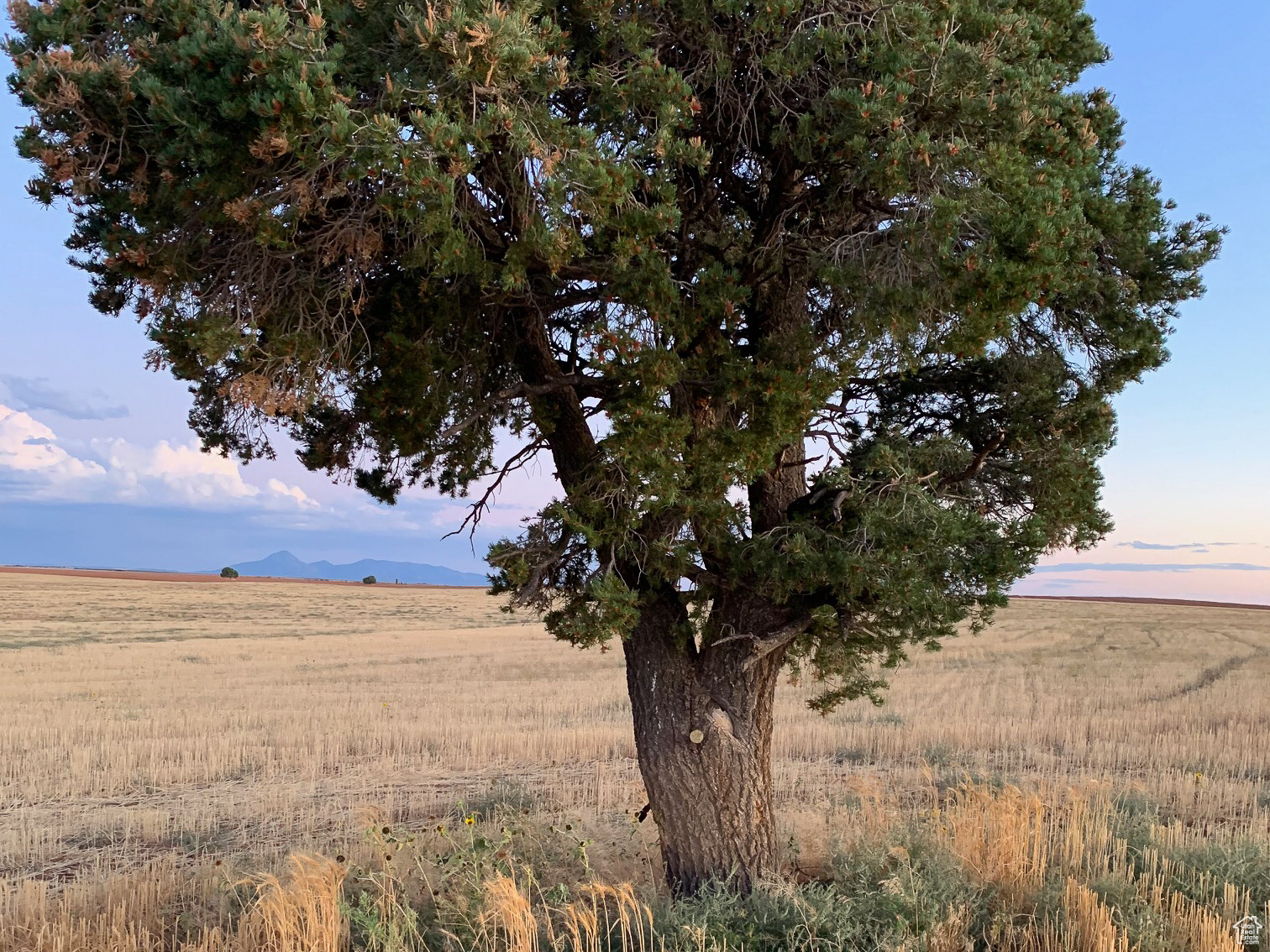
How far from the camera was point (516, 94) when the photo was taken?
482cm

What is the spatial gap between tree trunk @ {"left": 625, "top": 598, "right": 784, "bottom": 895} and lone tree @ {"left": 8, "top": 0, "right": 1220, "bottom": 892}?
0.03 m

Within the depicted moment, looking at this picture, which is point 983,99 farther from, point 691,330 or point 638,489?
point 638,489

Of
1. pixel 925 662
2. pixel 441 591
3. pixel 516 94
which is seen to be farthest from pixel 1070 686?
pixel 441 591

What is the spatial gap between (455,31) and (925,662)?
2441 cm

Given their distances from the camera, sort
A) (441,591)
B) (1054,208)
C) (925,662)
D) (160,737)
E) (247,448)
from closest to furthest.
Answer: (1054,208) < (247,448) < (160,737) < (925,662) < (441,591)

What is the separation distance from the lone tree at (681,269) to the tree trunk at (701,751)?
0.03 metres

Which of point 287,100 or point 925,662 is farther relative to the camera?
point 925,662

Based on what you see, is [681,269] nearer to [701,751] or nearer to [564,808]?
[701,751]

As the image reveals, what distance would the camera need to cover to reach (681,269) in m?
6.45

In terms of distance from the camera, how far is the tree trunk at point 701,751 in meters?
6.74

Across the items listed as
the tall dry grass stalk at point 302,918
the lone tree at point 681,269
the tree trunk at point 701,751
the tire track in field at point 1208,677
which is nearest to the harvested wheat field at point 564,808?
the tall dry grass stalk at point 302,918

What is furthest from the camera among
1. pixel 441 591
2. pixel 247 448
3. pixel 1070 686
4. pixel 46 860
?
pixel 441 591

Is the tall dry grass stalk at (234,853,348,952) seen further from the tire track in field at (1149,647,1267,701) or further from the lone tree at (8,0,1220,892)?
the tire track in field at (1149,647,1267,701)

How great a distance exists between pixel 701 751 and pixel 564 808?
3.94 m
